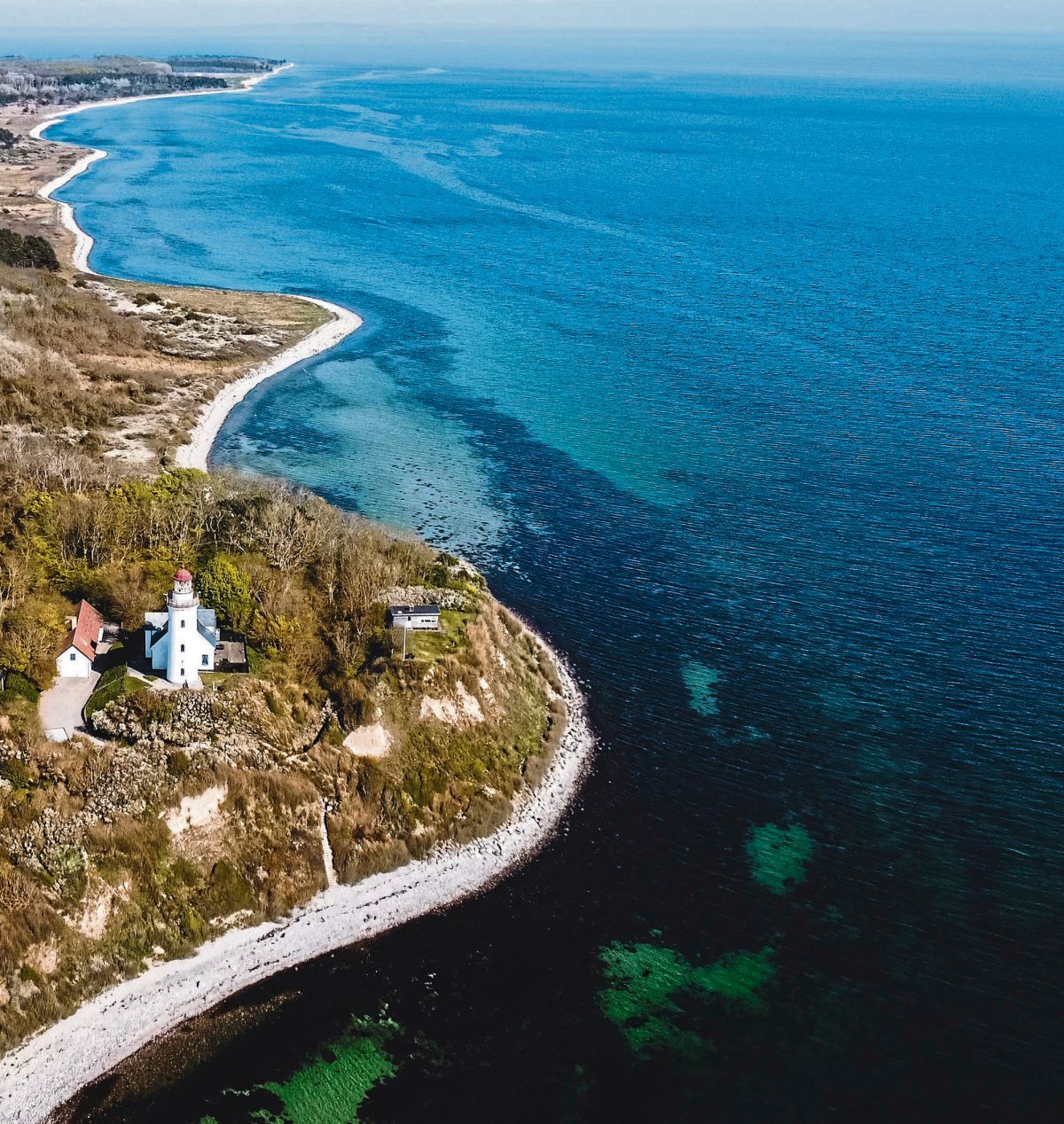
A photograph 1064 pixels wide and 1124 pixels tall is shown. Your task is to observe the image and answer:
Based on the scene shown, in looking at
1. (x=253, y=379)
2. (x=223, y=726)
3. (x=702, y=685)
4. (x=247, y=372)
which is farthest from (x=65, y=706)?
(x=247, y=372)

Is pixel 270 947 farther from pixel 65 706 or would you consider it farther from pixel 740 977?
pixel 740 977

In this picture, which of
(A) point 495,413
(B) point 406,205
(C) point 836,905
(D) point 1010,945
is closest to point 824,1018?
(C) point 836,905

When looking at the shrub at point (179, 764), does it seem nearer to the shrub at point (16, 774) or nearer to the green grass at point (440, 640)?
the shrub at point (16, 774)

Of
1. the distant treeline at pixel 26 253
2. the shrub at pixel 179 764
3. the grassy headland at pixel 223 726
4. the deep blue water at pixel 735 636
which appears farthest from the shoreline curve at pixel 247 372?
the shrub at pixel 179 764

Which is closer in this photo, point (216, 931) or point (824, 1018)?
point (824, 1018)

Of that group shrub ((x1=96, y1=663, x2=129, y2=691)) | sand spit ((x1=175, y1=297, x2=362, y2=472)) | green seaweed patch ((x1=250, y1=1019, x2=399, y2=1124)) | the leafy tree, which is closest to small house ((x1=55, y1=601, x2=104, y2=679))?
shrub ((x1=96, y1=663, x2=129, y2=691))

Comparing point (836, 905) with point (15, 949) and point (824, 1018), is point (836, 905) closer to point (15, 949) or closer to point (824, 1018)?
point (824, 1018)
